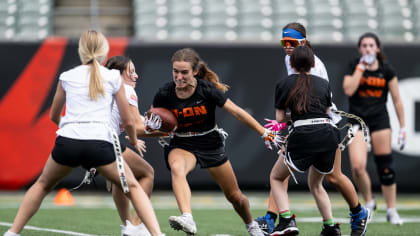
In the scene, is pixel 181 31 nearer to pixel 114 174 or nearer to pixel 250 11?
pixel 250 11

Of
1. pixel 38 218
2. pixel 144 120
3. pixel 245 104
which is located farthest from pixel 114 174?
pixel 245 104

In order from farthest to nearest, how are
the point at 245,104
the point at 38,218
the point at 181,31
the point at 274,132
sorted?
the point at 181,31, the point at 245,104, the point at 38,218, the point at 274,132

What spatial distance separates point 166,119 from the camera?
19.7 ft

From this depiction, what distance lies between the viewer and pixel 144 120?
245 inches

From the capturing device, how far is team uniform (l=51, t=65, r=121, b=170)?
199 inches

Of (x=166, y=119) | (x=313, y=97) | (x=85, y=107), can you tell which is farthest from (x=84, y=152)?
(x=313, y=97)

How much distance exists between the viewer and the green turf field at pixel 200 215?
7379 millimetres

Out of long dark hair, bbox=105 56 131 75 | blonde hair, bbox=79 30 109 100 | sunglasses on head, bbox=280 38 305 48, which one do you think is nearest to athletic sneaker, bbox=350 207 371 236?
sunglasses on head, bbox=280 38 305 48

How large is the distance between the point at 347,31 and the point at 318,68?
7631 mm

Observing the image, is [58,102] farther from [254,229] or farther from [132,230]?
[254,229]

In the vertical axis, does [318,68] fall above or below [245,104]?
above

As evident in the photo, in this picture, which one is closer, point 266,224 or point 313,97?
point 313,97

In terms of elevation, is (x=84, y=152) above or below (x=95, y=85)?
below

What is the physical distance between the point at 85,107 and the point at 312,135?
1.93 metres
